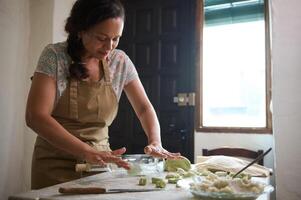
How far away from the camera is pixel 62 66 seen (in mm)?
1160

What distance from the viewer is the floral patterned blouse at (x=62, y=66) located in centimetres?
113

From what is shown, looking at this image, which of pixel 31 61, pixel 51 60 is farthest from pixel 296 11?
pixel 31 61

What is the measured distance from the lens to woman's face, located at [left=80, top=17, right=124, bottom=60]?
44.8 inches

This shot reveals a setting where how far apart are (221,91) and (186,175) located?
1.78 meters

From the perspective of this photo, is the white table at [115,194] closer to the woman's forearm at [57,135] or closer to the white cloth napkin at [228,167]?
the woman's forearm at [57,135]

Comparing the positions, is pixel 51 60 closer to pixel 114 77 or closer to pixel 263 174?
pixel 114 77

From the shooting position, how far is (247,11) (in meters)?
2.66

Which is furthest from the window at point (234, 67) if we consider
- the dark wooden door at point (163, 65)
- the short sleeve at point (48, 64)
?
the short sleeve at point (48, 64)

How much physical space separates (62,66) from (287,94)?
1.35 m

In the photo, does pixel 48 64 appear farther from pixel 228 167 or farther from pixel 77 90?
pixel 228 167

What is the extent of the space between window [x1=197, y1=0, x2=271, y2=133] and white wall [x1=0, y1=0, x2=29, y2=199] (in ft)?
5.09

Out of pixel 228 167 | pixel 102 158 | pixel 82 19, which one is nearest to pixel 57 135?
pixel 102 158

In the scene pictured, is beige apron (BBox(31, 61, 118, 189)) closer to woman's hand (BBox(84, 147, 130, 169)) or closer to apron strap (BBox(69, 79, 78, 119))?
apron strap (BBox(69, 79, 78, 119))

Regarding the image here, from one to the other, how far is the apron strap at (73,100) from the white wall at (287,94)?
49.5 inches
